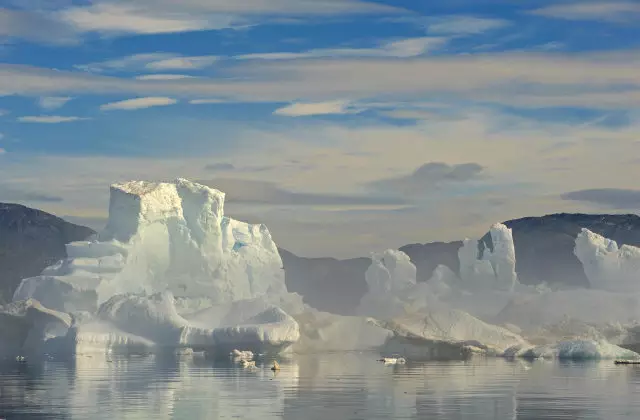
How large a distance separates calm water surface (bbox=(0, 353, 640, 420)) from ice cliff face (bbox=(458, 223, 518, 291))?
6657 cm

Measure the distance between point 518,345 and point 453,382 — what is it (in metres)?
43.9

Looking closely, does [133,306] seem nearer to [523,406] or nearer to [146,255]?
[146,255]

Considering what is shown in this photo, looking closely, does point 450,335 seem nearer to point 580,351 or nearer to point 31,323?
→ point 580,351

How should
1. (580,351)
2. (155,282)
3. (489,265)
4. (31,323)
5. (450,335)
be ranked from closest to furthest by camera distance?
(580,351), (450,335), (31,323), (155,282), (489,265)

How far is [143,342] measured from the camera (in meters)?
98.4

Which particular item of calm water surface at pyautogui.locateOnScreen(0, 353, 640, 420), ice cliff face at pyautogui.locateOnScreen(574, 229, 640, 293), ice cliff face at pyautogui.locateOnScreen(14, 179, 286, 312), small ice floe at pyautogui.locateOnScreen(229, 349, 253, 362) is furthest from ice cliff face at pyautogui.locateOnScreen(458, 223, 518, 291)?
calm water surface at pyautogui.locateOnScreen(0, 353, 640, 420)

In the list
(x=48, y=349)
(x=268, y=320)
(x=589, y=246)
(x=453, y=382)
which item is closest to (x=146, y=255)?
(x=48, y=349)

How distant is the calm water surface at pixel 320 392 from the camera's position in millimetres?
41000

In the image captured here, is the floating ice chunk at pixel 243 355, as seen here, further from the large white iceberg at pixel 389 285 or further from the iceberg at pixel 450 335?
the large white iceberg at pixel 389 285

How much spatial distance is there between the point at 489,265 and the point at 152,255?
4759 cm

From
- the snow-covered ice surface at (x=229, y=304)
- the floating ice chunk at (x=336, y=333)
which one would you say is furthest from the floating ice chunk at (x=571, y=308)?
the floating ice chunk at (x=336, y=333)

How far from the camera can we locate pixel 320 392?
168 feet

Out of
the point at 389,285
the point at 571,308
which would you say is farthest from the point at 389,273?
the point at 571,308

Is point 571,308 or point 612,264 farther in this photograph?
point 612,264
